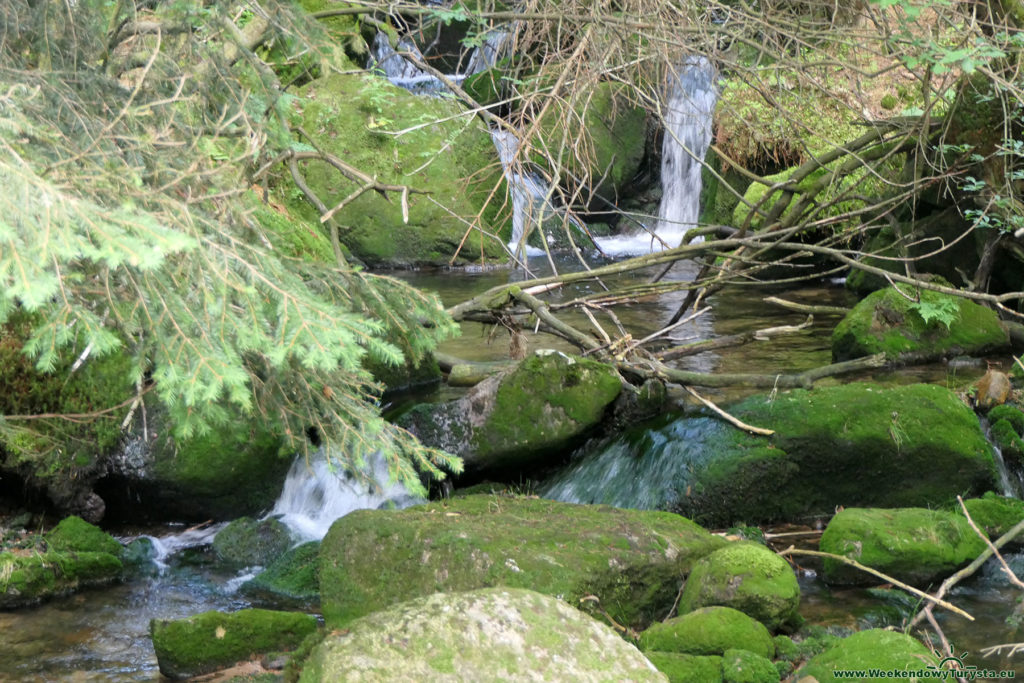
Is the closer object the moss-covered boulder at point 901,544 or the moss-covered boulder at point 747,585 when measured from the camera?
the moss-covered boulder at point 747,585

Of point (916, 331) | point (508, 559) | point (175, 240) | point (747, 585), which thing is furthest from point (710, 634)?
point (916, 331)

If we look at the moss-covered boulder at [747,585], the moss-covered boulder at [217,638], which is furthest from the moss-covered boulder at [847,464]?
the moss-covered boulder at [217,638]

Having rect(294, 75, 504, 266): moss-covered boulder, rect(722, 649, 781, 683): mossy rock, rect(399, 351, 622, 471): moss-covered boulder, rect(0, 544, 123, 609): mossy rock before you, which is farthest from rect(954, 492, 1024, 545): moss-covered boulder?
rect(294, 75, 504, 266): moss-covered boulder

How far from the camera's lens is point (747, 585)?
464 centimetres

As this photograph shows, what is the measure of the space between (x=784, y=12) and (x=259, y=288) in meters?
4.15

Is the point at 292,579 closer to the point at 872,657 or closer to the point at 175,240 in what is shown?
the point at 872,657

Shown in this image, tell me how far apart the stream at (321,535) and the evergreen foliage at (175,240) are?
86 centimetres

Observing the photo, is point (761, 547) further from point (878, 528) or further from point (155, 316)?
point (155, 316)

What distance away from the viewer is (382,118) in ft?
49.3

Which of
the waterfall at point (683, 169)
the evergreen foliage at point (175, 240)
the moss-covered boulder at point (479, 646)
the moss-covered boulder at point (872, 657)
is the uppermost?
the evergreen foliage at point (175, 240)

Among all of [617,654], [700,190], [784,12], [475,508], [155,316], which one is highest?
[784,12]

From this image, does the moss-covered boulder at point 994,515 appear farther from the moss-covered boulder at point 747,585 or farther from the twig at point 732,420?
the moss-covered boulder at point 747,585

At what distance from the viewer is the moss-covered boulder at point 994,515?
5543 millimetres

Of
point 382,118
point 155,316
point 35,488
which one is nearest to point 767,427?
point 155,316
